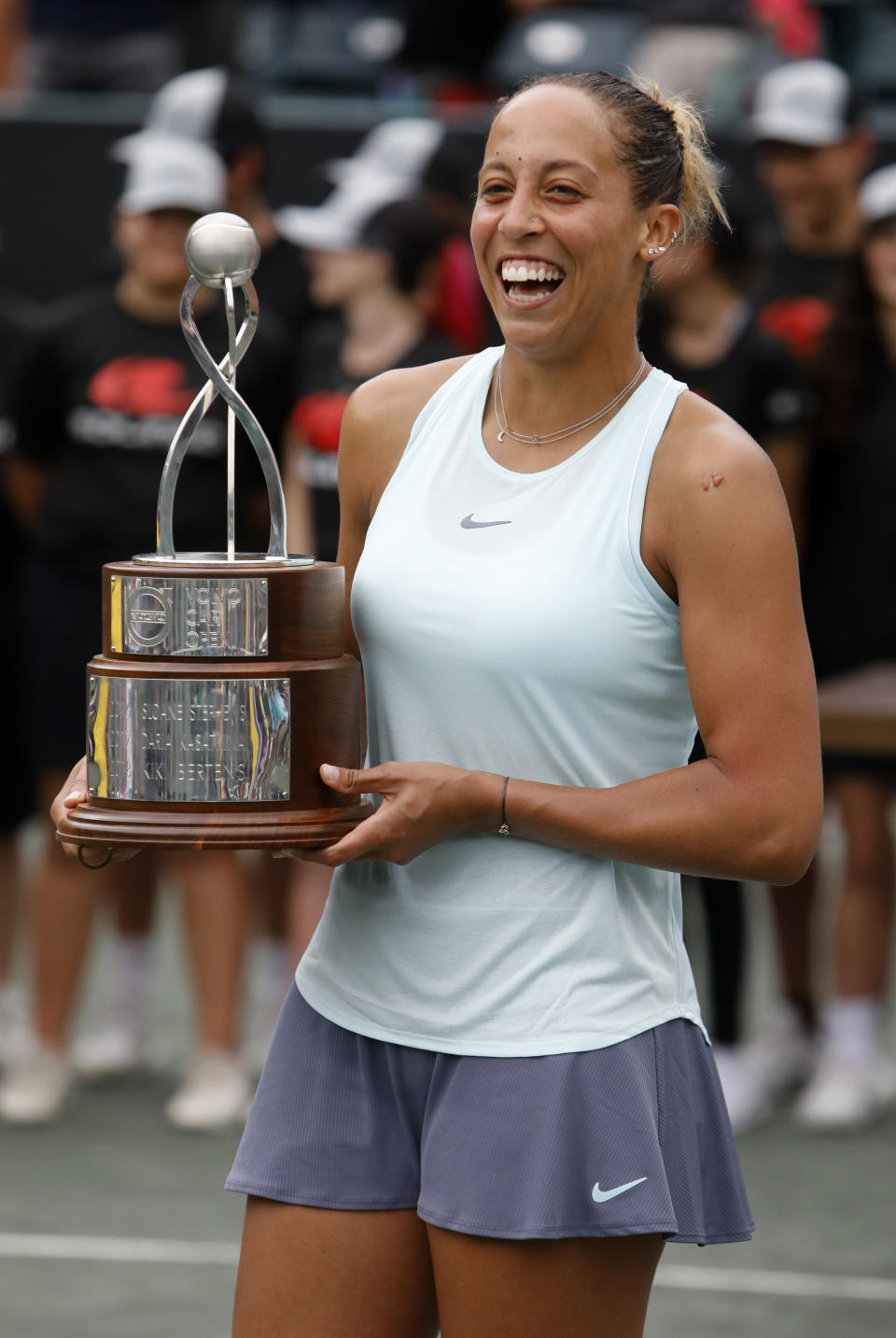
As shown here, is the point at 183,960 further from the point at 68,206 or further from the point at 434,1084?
the point at 434,1084

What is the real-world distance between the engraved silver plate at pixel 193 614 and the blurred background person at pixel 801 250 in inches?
123

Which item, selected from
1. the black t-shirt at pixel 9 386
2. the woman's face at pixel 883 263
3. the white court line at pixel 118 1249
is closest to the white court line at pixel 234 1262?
the white court line at pixel 118 1249

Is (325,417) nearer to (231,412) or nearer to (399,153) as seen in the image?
(399,153)

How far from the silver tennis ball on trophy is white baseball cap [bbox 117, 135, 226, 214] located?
9.20ft

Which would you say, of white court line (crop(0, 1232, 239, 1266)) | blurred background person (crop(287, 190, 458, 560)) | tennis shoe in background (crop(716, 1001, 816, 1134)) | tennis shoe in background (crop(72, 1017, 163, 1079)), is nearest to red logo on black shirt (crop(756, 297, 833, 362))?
blurred background person (crop(287, 190, 458, 560))

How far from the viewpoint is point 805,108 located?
17.7ft

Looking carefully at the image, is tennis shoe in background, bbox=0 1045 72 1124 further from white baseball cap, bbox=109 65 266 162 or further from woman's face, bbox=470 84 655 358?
woman's face, bbox=470 84 655 358

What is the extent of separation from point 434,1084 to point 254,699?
1.29ft

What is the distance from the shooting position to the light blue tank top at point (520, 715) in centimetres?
192

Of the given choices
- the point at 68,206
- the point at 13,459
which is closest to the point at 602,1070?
the point at 13,459

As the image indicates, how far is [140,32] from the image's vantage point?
8.22 m

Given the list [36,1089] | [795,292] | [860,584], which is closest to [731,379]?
[860,584]

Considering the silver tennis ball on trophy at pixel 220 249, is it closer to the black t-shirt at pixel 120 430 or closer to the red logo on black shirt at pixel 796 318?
the black t-shirt at pixel 120 430

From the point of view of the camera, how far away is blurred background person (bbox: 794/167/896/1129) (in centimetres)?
484
